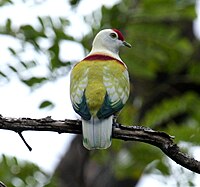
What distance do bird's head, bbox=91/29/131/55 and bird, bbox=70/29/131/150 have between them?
1.38ft

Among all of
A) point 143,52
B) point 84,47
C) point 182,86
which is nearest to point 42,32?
point 84,47

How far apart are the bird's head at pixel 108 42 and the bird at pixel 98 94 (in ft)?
1.38

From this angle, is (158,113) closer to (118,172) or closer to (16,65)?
(118,172)

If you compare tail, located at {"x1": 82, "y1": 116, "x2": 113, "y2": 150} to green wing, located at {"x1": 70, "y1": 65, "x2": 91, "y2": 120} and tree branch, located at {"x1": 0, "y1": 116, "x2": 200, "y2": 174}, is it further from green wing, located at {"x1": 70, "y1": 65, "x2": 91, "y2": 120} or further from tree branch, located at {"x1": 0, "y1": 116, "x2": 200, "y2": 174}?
tree branch, located at {"x1": 0, "y1": 116, "x2": 200, "y2": 174}

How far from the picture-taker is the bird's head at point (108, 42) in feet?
21.5

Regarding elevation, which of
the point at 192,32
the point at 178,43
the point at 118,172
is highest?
the point at 178,43

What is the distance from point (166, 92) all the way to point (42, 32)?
106 inches

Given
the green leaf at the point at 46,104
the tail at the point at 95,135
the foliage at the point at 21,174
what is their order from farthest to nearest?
the foliage at the point at 21,174 → the green leaf at the point at 46,104 → the tail at the point at 95,135

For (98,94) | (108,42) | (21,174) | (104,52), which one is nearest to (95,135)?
(98,94)

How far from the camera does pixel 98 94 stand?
17.8 ft

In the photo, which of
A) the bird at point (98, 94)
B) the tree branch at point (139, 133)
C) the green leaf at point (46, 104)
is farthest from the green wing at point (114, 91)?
the green leaf at point (46, 104)

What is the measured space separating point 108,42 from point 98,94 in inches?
48.7

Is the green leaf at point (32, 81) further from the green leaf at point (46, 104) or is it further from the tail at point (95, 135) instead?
the tail at point (95, 135)

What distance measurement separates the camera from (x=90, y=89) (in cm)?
547
